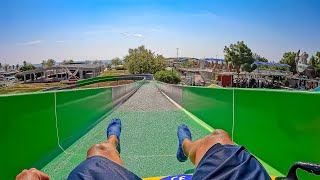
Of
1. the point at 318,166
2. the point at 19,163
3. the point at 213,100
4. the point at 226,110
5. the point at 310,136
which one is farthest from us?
the point at 213,100

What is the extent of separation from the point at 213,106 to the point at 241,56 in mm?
99022

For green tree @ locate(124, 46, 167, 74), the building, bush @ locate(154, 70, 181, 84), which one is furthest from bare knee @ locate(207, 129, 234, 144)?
the building

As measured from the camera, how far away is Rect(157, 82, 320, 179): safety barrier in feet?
8.30

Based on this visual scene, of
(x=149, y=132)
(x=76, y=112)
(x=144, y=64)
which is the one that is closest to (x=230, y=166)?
(x=149, y=132)

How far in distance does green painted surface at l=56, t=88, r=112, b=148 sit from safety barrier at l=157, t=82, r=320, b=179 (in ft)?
8.37

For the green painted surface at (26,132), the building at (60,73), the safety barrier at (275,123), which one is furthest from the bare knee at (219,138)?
the building at (60,73)

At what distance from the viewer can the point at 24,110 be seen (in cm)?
314

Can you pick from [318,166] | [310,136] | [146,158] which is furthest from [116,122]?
[318,166]

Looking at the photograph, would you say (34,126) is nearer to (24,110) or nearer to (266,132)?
(24,110)

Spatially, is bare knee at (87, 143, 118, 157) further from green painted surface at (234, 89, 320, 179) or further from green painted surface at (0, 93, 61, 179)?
green painted surface at (234, 89, 320, 179)

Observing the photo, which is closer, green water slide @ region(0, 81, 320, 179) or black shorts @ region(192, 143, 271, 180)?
black shorts @ region(192, 143, 271, 180)

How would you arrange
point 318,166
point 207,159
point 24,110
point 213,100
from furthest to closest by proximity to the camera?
point 213,100 → point 24,110 → point 207,159 → point 318,166

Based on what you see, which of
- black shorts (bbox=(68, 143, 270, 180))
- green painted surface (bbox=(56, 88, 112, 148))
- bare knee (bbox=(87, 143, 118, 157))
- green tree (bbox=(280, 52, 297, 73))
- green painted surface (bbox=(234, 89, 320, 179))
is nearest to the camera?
black shorts (bbox=(68, 143, 270, 180))

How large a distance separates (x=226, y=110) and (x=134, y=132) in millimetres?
1686
